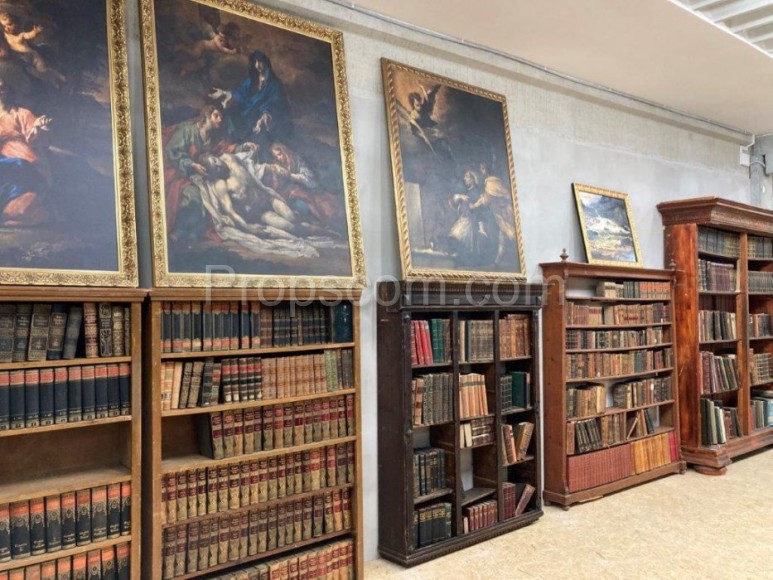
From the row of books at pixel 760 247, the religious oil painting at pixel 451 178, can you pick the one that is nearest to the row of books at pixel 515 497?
the religious oil painting at pixel 451 178

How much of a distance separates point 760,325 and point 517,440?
12.8 feet

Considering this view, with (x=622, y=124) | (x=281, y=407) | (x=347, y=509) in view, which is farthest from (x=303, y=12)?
(x=622, y=124)

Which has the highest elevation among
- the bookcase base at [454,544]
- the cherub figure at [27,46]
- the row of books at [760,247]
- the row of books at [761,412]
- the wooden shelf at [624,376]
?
the cherub figure at [27,46]

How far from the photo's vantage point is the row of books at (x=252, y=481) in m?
2.94

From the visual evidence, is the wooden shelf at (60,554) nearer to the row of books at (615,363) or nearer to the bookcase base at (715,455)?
the row of books at (615,363)

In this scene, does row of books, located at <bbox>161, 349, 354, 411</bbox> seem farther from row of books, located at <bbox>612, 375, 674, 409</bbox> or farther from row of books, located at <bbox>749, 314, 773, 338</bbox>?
row of books, located at <bbox>749, 314, 773, 338</bbox>

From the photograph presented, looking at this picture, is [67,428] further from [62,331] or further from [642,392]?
[642,392]

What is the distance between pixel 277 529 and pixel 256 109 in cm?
226

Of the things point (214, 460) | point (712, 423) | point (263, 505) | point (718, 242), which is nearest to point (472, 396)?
point (263, 505)

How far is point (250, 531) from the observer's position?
3168 mm

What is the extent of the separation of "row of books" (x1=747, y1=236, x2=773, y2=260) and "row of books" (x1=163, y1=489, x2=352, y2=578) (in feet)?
17.9

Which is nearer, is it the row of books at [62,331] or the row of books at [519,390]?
the row of books at [62,331]

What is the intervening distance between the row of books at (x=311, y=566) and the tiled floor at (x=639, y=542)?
23 cm

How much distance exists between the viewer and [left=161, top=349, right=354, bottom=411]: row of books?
2928 millimetres
